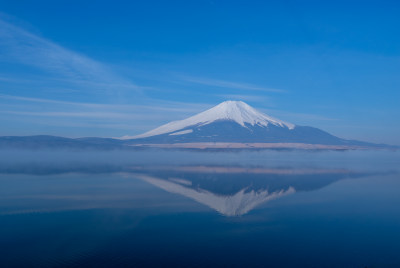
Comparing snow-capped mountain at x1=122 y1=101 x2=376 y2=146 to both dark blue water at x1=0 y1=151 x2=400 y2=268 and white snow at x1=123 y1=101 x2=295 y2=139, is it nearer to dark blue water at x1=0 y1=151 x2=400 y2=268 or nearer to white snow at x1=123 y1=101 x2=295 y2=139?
white snow at x1=123 y1=101 x2=295 y2=139

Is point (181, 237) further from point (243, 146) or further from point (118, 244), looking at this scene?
point (243, 146)

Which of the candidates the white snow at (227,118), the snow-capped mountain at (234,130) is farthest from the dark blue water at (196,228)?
the white snow at (227,118)

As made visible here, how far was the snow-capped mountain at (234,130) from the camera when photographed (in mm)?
153625

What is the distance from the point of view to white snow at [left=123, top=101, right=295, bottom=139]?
173875mm

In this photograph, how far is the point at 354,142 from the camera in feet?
571

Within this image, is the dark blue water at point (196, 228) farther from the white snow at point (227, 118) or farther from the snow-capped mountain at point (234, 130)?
the white snow at point (227, 118)

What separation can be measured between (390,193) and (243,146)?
394 ft

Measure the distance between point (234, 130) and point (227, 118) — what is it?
14.5m

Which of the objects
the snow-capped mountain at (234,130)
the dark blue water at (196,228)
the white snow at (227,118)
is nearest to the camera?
the dark blue water at (196,228)

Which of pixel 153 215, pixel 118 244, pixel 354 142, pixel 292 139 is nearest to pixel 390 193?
pixel 153 215

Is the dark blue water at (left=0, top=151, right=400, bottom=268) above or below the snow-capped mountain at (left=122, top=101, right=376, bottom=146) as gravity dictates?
below


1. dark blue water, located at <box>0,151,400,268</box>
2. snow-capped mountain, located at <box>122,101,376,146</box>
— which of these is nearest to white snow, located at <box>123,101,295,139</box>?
snow-capped mountain, located at <box>122,101,376,146</box>

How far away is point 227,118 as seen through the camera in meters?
173

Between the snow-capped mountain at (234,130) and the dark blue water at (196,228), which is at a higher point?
the snow-capped mountain at (234,130)
